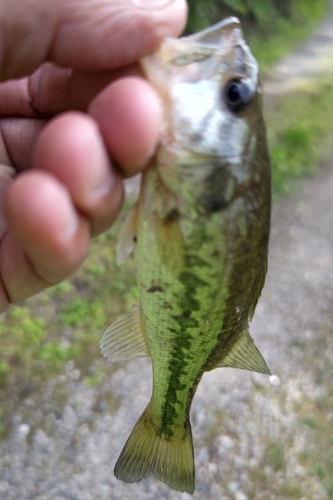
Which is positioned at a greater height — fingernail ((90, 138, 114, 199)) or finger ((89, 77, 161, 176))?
finger ((89, 77, 161, 176))

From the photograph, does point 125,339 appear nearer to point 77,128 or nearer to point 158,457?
point 158,457

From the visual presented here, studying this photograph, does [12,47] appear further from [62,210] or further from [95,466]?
[95,466]

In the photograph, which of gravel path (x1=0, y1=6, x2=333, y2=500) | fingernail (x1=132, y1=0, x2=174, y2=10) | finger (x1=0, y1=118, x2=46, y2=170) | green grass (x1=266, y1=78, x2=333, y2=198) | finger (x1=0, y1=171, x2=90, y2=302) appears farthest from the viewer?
green grass (x1=266, y1=78, x2=333, y2=198)

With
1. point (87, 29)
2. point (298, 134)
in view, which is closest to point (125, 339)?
point (87, 29)

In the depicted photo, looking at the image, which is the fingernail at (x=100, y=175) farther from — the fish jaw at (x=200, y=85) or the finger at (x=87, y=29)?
the finger at (x=87, y=29)

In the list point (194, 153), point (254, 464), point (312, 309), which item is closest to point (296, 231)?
point (312, 309)

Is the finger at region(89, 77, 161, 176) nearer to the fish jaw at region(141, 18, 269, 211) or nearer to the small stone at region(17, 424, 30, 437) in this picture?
the fish jaw at region(141, 18, 269, 211)

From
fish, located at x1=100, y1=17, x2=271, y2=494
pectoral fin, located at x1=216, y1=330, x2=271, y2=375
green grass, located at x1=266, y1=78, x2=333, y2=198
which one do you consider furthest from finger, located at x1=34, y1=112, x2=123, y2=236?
green grass, located at x1=266, y1=78, x2=333, y2=198
